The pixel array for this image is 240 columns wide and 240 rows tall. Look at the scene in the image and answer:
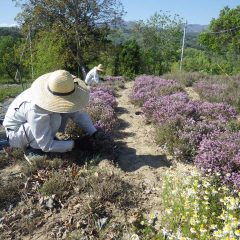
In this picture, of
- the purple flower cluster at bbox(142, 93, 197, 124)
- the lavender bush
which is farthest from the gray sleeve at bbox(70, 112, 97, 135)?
the purple flower cluster at bbox(142, 93, 197, 124)

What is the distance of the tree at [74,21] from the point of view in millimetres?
28891

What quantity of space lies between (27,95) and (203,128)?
308 centimetres

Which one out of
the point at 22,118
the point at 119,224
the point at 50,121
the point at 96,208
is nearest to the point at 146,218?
the point at 119,224

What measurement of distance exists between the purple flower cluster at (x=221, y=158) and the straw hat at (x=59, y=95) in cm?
190

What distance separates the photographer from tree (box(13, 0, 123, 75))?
28.9 meters


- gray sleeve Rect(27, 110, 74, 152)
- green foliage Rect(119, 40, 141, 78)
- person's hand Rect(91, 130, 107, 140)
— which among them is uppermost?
gray sleeve Rect(27, 110, 74, 152)

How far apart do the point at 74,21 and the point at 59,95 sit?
Answer: 85.4 ft

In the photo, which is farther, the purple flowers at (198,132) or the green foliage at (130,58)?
the green foliage at (130,58)

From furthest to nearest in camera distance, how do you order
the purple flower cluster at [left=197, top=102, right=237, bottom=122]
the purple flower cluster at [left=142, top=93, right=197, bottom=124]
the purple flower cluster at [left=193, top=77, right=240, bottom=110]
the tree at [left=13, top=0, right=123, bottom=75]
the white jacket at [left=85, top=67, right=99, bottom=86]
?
the tree at [left=13, top=0, right=123, bottom=75] → the white jacket at [left=85, top=67, right=99, bottom=86] → the purple flower cluster at [left=193, top=77, right=240, bottom=110] → the purple flower cluster at [left=197, top=102, right=237, bottom=122] → the purple flower cluster at [left=142, top=93, right=197, bottom=124]

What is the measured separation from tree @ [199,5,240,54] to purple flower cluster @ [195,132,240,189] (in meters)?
47.9

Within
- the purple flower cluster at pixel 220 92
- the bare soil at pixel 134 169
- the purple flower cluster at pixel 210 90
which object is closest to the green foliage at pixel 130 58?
the purple flower cluster at pixel 220 92

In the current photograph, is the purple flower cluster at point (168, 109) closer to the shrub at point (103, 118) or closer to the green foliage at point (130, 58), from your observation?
the shrub at point (103, 118)

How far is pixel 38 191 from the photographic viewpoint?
4.50 m

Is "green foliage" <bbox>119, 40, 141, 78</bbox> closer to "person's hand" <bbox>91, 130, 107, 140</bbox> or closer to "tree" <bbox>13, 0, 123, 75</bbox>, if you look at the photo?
"tree" <bbox>13, 0, 123, 75</bbox>
